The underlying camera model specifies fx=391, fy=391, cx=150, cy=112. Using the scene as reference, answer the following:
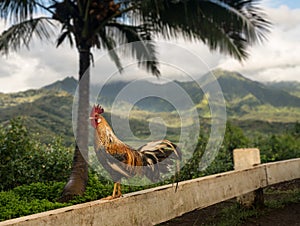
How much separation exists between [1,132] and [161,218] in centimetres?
559

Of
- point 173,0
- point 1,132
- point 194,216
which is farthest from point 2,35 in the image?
point 194,216

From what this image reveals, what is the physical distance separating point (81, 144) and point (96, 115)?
12.2 feet

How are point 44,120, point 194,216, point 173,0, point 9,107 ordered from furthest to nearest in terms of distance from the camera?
point 9,107
point 44,120
point 173,0
point 194,216

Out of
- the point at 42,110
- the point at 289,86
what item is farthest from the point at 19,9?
the point at 289,86

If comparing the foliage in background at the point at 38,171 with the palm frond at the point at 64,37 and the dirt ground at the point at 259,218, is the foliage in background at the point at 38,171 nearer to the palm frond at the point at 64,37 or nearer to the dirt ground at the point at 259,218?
the dirt ground at the point at 259,218

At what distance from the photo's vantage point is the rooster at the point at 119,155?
2576 mm

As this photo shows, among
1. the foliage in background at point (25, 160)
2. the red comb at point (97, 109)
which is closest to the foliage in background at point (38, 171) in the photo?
the foliage in background at point (25, 160)

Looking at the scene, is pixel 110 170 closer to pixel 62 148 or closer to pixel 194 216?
pixel 194 216

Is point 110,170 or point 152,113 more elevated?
point 152,113

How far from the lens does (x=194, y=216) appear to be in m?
4.95

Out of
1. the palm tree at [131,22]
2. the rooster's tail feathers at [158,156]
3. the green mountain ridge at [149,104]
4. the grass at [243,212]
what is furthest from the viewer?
the palm tree at [131,22]

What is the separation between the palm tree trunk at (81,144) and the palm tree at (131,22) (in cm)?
2

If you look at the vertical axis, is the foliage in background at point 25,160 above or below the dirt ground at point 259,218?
above

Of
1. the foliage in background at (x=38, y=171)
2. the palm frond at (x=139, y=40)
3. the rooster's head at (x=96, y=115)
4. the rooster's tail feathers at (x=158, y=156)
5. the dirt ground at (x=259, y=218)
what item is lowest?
the dirt ground at (x=259, y=218)
